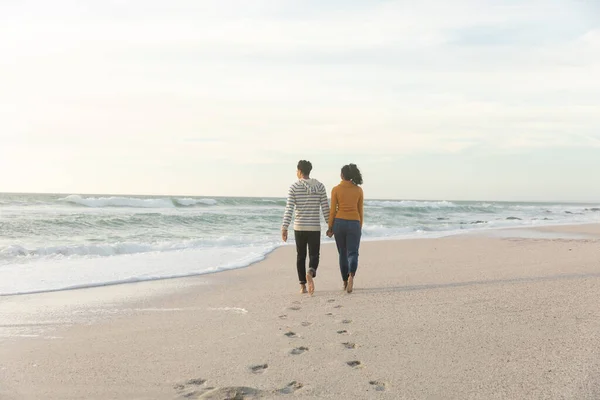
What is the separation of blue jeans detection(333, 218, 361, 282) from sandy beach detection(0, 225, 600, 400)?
413mm

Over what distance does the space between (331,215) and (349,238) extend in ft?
1.25

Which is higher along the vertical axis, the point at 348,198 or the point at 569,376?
the point at 348,198

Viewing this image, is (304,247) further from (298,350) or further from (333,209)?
(298,350)

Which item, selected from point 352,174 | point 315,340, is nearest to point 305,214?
point 352,174

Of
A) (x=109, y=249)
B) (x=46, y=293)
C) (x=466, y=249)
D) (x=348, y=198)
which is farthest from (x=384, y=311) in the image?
(x=109, y=249)

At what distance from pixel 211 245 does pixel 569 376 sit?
12.0 metres

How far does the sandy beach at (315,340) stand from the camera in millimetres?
3348

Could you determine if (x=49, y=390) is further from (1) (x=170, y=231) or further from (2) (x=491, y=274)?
(1) (x=170, y=231)

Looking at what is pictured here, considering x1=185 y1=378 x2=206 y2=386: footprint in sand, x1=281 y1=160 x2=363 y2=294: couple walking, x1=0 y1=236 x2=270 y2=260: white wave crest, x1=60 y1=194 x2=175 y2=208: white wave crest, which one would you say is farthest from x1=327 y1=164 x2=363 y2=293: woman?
x1=60 y1=194 x2=175 y2=208: white wave crest

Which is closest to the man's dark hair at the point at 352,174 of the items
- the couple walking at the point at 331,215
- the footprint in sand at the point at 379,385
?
the couple walking at the point at 331,215

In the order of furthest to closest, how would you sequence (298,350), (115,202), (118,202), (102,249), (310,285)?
(118,202)
(115,202)
(102,249)
(310,285)
(298,350)

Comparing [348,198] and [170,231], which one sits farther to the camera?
[170,231]

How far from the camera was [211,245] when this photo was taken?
14.6m

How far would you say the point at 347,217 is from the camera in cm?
689
